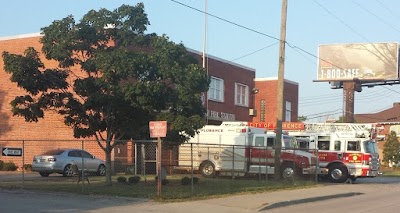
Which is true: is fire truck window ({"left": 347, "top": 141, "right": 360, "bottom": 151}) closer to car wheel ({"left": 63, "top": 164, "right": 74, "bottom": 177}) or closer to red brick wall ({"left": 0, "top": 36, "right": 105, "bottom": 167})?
red brick wall ({"left": 0, "top": 36, "right": 105, "bottom": 167})

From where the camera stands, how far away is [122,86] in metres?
18.8

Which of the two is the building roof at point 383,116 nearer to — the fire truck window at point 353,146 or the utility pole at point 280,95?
the fire truck window at point 353,146

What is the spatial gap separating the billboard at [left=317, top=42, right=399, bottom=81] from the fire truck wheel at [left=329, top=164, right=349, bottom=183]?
3322 cm

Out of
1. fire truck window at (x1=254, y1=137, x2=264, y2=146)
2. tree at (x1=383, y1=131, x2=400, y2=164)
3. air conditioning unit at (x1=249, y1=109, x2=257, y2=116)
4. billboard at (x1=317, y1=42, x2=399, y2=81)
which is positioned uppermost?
billboard at (x1=317, y1=42, x2=399, y2=81)

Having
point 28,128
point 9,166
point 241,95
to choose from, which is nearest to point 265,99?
point 241,95

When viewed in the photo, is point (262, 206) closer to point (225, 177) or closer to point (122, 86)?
point (122, 86)

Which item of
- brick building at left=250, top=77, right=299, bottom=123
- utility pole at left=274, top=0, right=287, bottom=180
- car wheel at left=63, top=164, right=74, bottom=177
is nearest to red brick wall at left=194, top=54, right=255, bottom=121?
brick building at left=250, top=77, right=299, bottom=123

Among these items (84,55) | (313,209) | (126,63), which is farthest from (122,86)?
(313,209)

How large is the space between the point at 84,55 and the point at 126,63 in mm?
3412

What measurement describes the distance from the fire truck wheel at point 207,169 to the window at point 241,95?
14.9 meters

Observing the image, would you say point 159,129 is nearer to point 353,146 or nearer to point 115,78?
point 115,78

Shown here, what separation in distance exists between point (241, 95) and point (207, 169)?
16.3m

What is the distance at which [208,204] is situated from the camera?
16.4 metres

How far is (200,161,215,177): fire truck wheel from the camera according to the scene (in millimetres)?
28044
